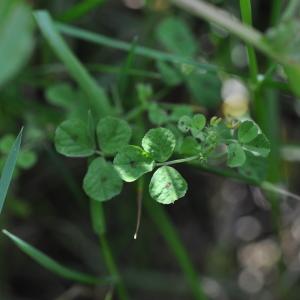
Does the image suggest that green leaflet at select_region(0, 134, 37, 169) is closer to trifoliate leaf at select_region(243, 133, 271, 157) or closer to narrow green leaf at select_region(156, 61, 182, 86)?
narrow green leaf at select_region(156, 61, 182, 86)

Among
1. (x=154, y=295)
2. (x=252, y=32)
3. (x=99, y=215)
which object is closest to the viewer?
(x=252, y=32)

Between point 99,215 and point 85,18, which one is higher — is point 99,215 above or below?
below

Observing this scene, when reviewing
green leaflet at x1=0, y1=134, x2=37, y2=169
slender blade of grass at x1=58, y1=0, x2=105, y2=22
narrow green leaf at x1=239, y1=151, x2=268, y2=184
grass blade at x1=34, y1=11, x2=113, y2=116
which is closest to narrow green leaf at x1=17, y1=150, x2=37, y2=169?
green leaflet at x1=0, y1=134, x2=37, y2=169

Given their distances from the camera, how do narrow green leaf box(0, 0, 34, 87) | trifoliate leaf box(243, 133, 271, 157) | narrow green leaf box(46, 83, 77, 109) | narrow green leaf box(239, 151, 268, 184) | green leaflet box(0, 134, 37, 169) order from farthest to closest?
narrow green leaf box(46, 83, 77, 109) < green leaflet box(0, 134, 37, 169) < narrow green leaf box(239, 151, 268, 184) < trifoliate leaf box(243, 133, 271, 157) < narrow green leaf box(0, 0, 34, 87)

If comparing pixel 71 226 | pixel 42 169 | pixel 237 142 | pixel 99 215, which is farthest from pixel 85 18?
pixel 237 142

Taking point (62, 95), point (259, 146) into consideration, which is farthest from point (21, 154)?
point (259, 146)

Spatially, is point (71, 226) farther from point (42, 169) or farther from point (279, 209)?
point (279, 209)

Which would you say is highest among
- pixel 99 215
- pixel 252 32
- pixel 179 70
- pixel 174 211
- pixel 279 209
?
pixel 252 32
